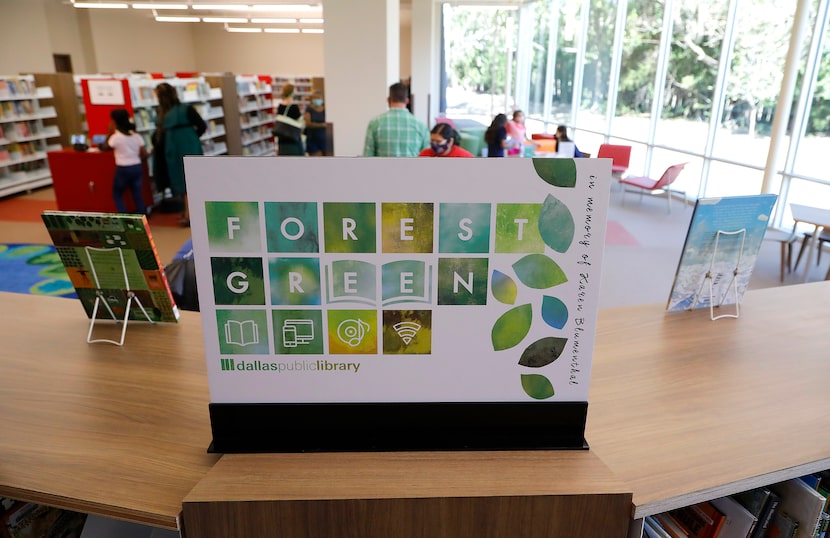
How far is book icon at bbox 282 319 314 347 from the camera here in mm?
1282

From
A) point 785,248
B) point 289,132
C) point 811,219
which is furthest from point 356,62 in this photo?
point 785,248

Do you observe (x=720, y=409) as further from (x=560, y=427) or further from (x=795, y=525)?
(x=560, y=427)

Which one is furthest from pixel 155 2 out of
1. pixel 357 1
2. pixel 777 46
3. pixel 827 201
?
pixel 827 201

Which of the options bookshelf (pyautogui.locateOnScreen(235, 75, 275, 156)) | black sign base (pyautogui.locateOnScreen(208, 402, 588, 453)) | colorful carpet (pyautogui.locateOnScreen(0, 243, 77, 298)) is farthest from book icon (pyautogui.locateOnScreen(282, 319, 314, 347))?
bookshelf (pyautogui.locateOnScreen(235, 75, 275, 156))

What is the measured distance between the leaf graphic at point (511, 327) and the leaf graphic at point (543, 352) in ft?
0.13

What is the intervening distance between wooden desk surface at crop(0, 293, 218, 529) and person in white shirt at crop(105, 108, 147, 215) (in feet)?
16.4

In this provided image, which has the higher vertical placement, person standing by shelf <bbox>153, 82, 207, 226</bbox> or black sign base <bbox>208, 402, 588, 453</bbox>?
person standing by shelf <bbox>153, 82, 207, 226</bbox>

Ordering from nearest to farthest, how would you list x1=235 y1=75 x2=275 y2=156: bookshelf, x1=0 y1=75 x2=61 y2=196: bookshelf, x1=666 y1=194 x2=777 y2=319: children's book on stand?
x1=666 y1=194 x2=777 y2=319: children's book on stand
x1=0 y1=75 x2=61 y2=196: bookshelf
x1=235 y1=75 x2=275 y2=156: bookshelf

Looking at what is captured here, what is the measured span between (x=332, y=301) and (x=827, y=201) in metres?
7.50

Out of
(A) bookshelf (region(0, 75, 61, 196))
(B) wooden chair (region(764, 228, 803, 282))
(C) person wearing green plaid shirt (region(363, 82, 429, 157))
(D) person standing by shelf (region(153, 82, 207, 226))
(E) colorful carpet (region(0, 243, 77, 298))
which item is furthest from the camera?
(A) bookshelf (region(0, 75, 61, 196))

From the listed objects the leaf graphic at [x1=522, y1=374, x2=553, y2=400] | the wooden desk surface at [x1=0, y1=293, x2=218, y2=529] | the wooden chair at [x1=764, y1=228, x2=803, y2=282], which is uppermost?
the leaf graphic at [x1=522, y1=374, x2=553, y2=400]

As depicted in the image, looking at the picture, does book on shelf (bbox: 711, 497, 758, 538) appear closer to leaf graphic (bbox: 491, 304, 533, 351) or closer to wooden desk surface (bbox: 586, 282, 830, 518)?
wooden desk surface (bbox: 586, 282, 830, 518)

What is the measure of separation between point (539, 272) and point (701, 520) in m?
0.91

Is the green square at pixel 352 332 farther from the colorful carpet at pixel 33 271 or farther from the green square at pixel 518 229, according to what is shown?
the colorful carpet at pixel 33 271
